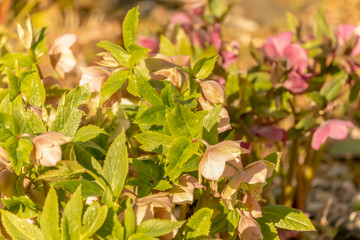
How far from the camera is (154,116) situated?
69 centimetres

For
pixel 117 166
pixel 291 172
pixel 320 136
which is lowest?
pixel 291 172

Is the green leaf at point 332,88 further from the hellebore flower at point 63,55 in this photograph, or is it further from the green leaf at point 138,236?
the green leaf at point 138,236

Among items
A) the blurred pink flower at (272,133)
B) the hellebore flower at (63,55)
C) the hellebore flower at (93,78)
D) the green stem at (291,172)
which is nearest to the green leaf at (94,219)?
the hellebore flower at (93,78)

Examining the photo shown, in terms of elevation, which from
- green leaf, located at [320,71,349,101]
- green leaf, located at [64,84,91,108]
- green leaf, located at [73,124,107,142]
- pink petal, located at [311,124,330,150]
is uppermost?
green leaf, located at [64,84,91,108]

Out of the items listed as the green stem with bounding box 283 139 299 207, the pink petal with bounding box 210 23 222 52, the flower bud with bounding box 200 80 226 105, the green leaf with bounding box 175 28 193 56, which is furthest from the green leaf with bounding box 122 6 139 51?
the green stem with bounding box 283 139 299 207

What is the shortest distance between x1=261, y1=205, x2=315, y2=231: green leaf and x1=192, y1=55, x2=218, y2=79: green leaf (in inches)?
8.5

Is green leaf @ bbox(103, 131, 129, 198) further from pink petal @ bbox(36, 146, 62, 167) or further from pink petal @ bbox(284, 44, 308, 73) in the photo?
pink petal @ bbox(284, 44, 308, 73)

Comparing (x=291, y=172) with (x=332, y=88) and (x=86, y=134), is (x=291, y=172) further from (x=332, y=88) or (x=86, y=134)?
(x=86, y=134)

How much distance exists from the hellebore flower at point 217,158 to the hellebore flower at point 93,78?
212mm

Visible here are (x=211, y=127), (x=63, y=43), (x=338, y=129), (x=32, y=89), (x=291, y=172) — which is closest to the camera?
(x=211, y=127)

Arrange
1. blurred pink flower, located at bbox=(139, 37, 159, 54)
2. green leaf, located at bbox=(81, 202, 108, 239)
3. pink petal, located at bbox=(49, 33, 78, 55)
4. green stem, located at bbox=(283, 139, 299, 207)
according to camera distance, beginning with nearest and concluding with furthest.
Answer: green leaf, located at bbox=(81, 202, 108, 239), pink petal, located at bbox=(49, 33, 78, 55), blurred pink flower, located at bbox=(139, 37, 159, 54), green stem, located at bbox=(283, 139, 299, 207)

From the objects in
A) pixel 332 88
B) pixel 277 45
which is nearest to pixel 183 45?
pixel 277 45

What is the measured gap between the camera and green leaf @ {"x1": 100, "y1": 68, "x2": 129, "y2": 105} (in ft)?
2.33

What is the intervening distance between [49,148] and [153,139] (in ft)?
0.49
